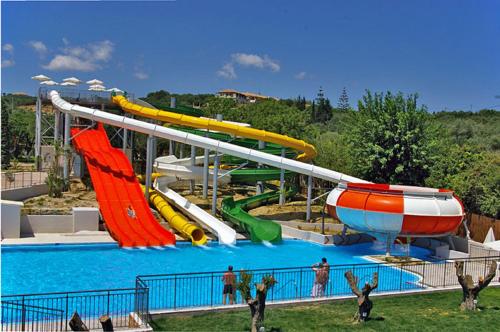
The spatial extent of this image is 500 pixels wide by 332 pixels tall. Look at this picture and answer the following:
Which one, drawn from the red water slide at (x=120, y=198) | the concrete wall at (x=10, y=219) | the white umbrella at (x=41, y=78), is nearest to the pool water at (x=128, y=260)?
the red water slide at (x=120, y=198)

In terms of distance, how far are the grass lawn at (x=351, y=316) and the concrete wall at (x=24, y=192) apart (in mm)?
19374

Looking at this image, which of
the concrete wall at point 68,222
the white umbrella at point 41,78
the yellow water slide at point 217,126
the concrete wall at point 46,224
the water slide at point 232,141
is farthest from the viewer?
the white umbrella at point 41,78

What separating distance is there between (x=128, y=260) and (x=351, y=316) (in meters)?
11.1

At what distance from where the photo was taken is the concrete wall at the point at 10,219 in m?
24.7

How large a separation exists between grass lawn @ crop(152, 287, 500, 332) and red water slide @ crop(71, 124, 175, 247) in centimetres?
1208

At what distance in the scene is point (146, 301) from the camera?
12867 millimetres

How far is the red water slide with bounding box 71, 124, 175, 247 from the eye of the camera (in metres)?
25.6

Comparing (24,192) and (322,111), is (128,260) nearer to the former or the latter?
(24,192)

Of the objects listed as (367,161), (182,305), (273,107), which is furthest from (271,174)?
(273,107)

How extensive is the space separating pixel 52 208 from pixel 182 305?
51.6ft

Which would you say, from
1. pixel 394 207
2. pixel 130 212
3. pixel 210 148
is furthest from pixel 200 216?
pixel 394 207

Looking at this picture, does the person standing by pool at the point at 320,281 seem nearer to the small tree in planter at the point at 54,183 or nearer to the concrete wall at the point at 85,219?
the concrete wall at the point at 85,219

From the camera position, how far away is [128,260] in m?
22.2

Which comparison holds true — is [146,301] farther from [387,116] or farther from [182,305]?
[387,116]
